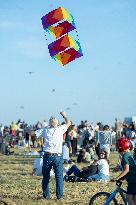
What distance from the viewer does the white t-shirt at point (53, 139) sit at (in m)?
12.0

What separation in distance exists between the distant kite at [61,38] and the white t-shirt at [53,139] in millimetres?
7012

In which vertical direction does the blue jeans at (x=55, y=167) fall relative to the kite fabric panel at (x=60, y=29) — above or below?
below

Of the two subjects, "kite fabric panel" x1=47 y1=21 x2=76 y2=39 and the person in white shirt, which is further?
"kite fabric panel" x1=47 y1=21 x2=76 y2=39

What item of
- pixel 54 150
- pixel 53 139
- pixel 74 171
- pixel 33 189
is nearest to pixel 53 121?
pixel 53 139

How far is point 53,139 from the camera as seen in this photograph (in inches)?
475

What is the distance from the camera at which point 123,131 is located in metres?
34.7

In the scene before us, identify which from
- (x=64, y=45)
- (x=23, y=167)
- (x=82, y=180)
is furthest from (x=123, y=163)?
(x=23, y=167)

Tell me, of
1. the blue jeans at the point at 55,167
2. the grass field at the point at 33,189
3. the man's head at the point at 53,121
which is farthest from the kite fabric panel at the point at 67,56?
the blue jeans at the point at 55,167

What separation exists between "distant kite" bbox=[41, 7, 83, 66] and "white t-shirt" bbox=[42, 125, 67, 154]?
701 centimetres

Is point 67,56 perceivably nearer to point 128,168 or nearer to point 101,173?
point 101,173

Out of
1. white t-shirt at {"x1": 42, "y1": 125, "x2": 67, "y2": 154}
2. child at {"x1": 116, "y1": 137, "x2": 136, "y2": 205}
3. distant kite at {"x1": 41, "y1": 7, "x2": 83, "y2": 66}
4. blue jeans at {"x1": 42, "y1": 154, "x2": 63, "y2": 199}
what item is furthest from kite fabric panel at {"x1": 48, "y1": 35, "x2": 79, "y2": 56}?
child at {"x1": 116, "y1": 137, "x2": 136, "y2": 205}

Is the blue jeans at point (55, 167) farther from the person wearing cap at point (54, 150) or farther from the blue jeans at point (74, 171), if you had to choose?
the blue jeans at point (74, 171)

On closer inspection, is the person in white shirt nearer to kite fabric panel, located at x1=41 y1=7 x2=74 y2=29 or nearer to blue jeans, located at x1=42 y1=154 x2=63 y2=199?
blue jeans, located at x1=42 y1=154 x2=63 y2=199

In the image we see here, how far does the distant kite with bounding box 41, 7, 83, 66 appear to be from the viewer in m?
18.5
